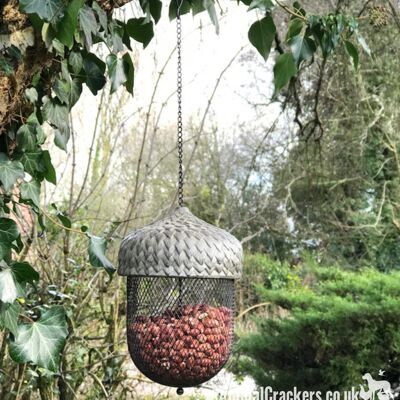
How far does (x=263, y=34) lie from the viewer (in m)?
1.45

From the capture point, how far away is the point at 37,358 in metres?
1.22

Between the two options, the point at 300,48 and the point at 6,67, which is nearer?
the point at 6,67

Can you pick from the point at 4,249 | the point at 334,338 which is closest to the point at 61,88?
the point at 4,249

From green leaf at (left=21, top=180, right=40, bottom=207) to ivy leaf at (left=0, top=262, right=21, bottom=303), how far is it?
0.18 meters

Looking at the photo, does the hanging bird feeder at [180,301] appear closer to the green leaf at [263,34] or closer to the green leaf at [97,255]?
the green leaf at [263,34]

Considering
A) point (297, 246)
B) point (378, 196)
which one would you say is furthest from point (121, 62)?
point (297, 246)

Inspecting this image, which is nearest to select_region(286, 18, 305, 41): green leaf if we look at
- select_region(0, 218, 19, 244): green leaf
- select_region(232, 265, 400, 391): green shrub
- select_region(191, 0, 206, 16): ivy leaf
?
select_region(191, 0, 206, 16): ivy leaf

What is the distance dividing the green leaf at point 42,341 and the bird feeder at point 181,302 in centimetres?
48

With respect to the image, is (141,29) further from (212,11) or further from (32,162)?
(32,162)

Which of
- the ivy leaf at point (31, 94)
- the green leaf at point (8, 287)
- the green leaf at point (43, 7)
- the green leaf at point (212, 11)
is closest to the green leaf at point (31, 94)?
the ivy leaf at point (31, 94)

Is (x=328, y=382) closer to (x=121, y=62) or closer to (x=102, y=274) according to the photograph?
(x=102, y=274)

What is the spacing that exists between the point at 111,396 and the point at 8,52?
2.43 meters

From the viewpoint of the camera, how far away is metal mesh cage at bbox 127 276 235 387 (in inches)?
73.0

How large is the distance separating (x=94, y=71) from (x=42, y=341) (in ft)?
1.87
